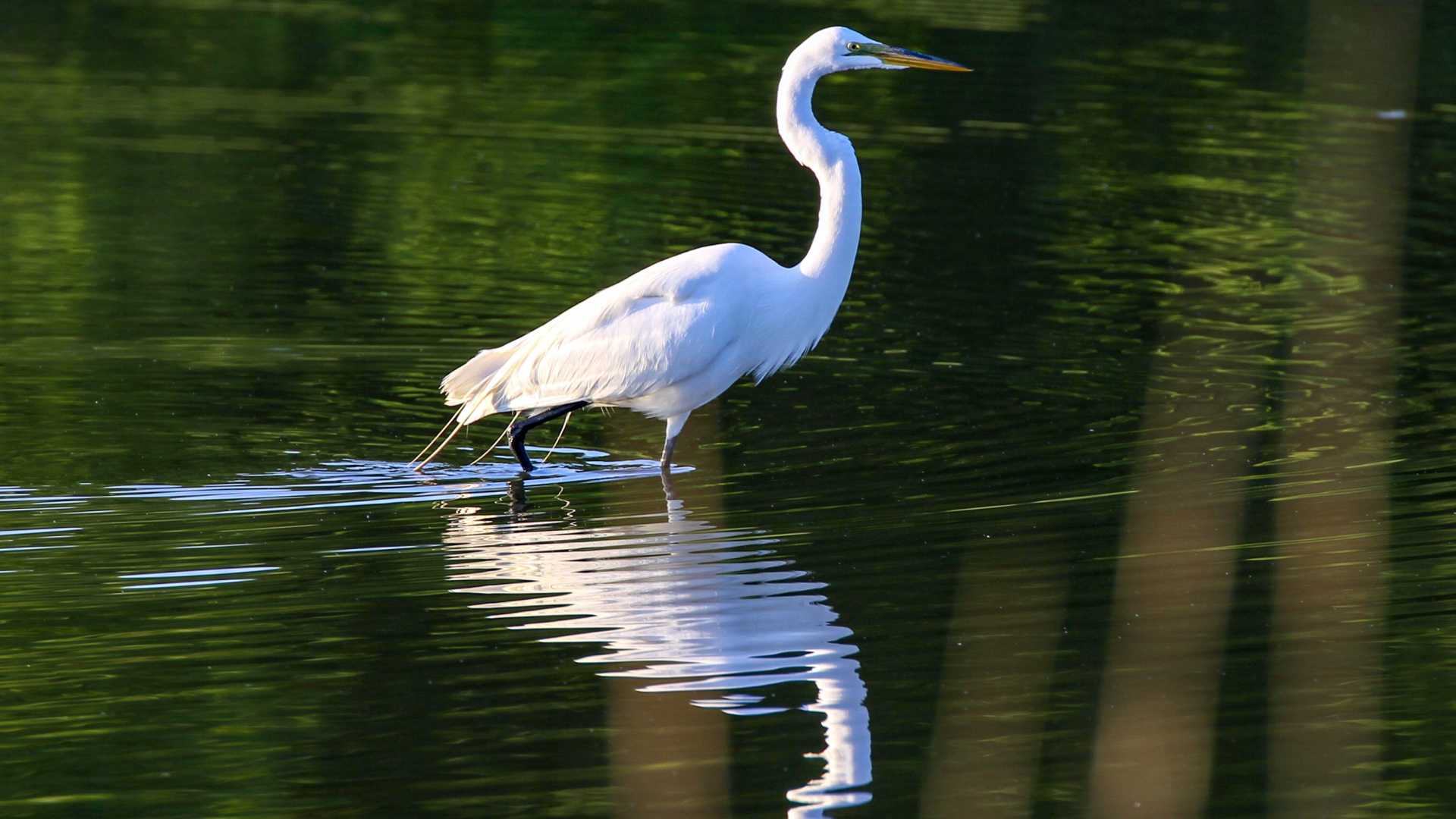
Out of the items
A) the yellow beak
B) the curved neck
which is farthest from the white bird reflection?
the yellow beak

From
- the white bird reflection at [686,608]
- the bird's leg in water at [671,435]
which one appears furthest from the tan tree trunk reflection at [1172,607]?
the bird's leg in water at [671,435]

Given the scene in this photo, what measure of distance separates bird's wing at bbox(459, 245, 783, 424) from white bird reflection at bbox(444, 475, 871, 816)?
681 mm

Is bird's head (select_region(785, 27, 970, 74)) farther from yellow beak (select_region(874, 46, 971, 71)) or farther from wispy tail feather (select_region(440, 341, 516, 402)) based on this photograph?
wispy tail feather (select_region(440, 341, 516, 402))

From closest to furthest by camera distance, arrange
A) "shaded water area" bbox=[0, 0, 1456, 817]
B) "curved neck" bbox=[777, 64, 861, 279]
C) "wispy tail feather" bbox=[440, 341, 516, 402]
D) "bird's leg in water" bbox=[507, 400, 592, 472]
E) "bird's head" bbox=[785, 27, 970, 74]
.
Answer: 1. "shaded water area" bbox=[0, 0, 1456, 817]
2. "curved neck" bbox=[777, 64, 861, 279]
3. "bird's head" bbox=[785, 27, 970, 74]
4. "bird's leg in water" bbox=[507, 400, 592, 472]
5. "wispy tail feather" bbox=[440, 341, 516, 402]

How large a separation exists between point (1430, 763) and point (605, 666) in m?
2.35

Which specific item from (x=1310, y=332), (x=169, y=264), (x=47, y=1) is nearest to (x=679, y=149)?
(x=169, y=264)

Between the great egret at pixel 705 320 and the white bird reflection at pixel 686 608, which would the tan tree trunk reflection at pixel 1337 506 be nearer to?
the white bird reflection at pixel 686 608

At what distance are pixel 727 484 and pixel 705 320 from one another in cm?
68

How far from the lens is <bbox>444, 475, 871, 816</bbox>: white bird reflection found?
225 inches

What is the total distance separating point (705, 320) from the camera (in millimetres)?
8336

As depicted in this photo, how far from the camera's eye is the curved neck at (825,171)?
853 centimetres

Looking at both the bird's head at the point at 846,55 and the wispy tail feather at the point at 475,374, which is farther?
the wispy tail feather at the point at 475,374

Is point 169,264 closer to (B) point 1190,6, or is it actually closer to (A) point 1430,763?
(A) point 1430,763

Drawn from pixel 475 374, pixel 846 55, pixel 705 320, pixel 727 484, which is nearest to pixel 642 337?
pixel 705 320
